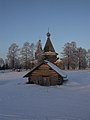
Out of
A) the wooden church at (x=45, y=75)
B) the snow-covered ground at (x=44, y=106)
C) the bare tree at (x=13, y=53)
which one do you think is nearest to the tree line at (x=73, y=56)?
the bare tree at (x=13, y=53)

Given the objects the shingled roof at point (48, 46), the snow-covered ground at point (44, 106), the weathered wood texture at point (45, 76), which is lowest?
the snow-covered ground at point (44, 106)

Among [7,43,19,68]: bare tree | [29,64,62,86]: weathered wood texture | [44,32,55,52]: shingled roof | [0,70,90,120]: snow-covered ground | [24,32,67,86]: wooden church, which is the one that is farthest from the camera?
[7,43,19,68]: bare tree

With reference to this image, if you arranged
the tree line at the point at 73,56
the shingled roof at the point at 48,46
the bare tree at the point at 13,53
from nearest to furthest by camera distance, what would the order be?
1. the shingled roof at the point at 48,46
2. the tree line at the point at 73,56
3. the bare tree at the point at 13,53

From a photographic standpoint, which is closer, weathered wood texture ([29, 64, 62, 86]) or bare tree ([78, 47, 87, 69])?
weathered wood texture ([29, 64, 62, 86])

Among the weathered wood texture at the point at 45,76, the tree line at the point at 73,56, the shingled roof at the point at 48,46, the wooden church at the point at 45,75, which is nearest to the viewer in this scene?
the wooden church at the point at 45,75

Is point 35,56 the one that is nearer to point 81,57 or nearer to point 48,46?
point 81,57

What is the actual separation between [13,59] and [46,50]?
38.9 metres

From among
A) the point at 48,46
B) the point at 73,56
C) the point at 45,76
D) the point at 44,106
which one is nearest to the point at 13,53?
the point at 73,56

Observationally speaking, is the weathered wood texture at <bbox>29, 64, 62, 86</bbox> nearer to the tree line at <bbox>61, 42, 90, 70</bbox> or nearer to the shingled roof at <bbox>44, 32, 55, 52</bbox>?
the shingled roof at <bbox>44, 32, 55, 52</bbox>

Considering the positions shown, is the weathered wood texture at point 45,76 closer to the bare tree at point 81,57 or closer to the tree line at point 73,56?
the tree line at point 73,56

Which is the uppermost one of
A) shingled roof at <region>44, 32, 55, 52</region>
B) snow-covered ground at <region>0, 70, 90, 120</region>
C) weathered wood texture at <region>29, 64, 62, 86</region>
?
shingled roof at <region>44, 32, 55, 52</region>

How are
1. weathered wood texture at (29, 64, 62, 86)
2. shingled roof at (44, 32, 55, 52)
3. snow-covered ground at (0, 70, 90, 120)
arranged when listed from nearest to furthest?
1. snow-covered ground at (0, 70, 90, 120)
2. weathered wood texture at (29, 64, 62, 86)
3. shingled roof at (44, 32, 55, 52)

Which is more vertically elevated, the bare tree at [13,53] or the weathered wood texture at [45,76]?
the bare tree at [13,53]

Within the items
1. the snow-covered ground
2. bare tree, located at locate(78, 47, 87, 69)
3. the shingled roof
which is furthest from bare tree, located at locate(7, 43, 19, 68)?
the snow-covered ground
